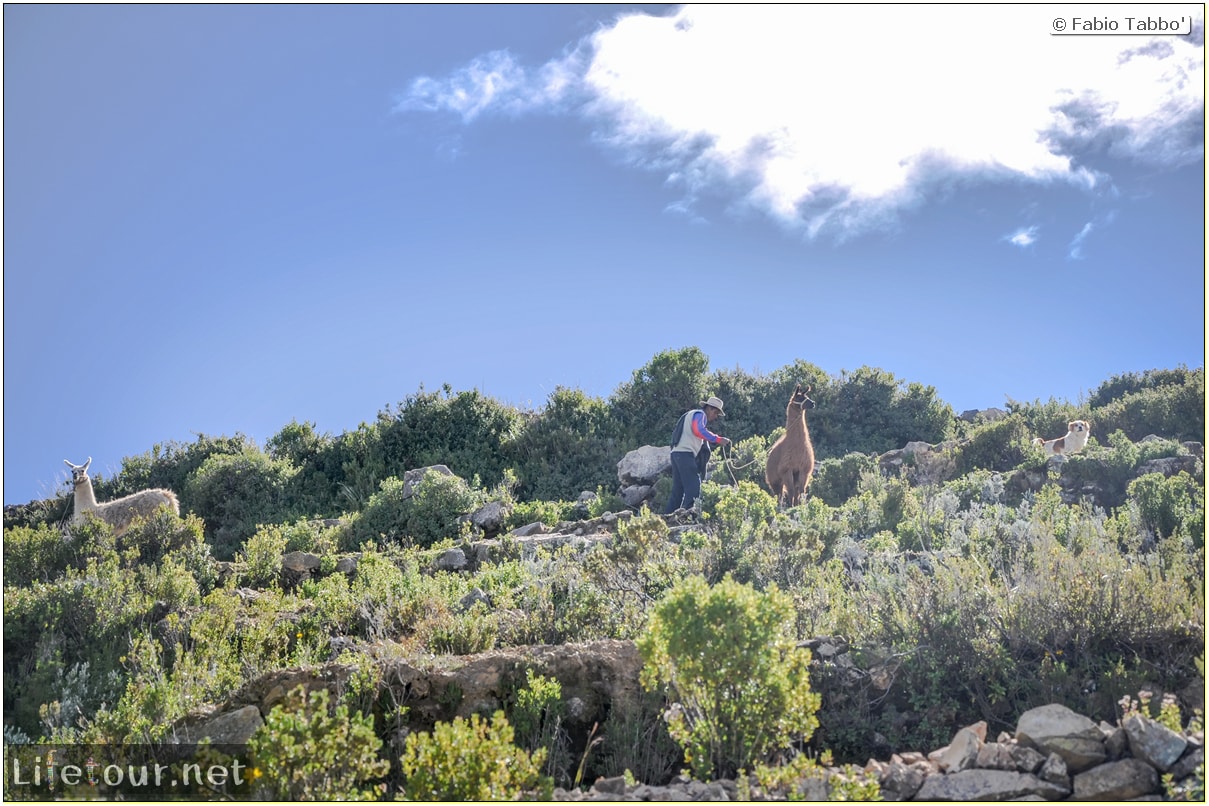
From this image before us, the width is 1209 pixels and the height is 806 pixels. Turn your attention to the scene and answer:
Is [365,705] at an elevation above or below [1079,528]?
below

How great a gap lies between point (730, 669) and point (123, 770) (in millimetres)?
3528

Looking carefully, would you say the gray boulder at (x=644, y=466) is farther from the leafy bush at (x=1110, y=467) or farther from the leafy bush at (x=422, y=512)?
the leafy bush at (x=1110, y=467)

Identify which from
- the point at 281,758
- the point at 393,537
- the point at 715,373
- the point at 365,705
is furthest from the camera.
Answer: the point at 715,373

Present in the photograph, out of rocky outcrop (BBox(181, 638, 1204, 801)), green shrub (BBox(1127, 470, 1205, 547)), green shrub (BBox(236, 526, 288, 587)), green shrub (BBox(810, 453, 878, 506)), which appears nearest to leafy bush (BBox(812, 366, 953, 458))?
green shrub (BBox(810, 453, 878, 506))

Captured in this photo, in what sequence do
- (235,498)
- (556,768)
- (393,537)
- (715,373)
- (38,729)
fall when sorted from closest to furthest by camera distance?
(556,768) < (38,729) < (393,537) < (235,498) < (715,373)

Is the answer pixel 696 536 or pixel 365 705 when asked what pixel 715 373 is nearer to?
pixel 696 536

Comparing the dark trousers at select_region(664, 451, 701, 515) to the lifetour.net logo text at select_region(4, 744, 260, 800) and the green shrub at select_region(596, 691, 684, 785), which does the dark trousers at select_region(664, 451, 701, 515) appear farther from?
the lifetour.net logo text at select_region(4, 744, 260, 800)

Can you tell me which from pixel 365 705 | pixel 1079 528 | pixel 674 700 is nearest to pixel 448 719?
pixel 365 705

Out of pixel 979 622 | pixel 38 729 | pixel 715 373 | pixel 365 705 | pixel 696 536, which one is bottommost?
pixel 38 729

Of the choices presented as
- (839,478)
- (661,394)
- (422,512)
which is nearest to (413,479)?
(422,512)

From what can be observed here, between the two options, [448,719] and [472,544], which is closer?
[448,719]

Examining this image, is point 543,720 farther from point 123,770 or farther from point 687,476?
point 687,476

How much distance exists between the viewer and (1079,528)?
24.2ft

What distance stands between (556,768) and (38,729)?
13.1 ft
